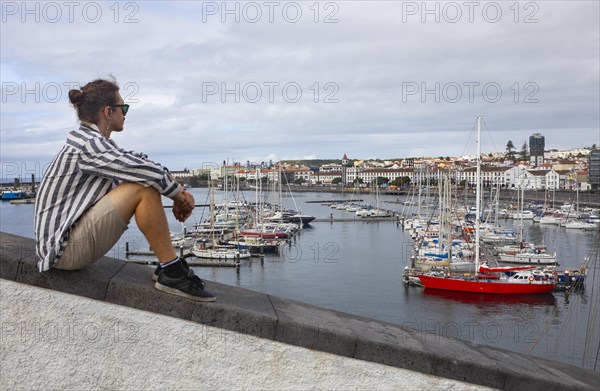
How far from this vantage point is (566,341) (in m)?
15.8

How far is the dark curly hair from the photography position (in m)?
2.15

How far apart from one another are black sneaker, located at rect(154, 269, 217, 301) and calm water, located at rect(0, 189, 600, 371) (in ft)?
26.6

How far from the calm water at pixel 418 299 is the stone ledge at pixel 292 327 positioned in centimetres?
775

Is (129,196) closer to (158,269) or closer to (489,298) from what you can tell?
(158,269)

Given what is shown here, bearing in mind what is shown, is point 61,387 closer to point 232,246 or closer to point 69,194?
point 69,194

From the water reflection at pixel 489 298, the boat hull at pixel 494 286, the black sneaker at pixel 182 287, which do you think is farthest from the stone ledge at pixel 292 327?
the boat hull at pixel 494 286

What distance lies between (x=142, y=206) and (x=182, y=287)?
0.34m

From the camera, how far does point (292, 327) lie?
206 centimetres

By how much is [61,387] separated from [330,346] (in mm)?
966
